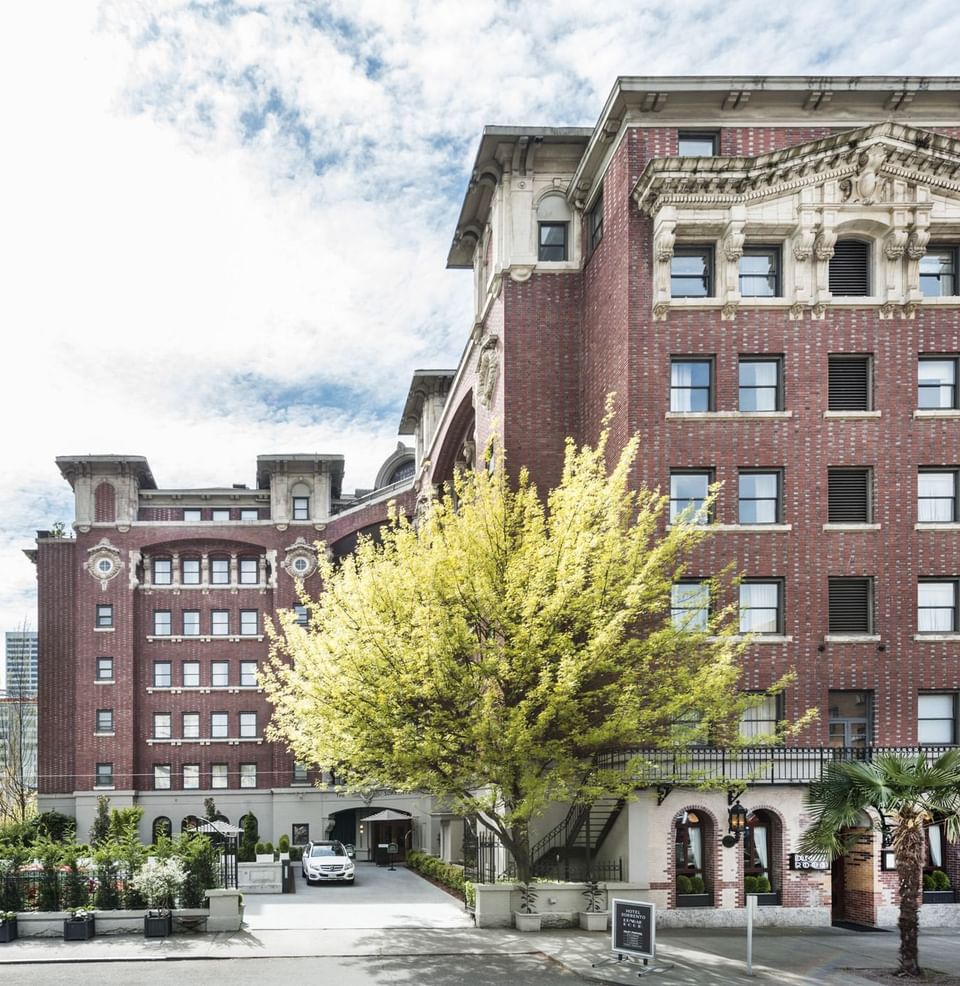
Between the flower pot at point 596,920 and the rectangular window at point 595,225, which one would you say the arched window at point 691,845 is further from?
the rectangular window at point 595,225

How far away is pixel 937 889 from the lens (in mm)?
27312

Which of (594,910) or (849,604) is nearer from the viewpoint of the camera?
(594,910)

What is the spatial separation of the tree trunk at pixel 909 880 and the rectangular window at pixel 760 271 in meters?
15.1

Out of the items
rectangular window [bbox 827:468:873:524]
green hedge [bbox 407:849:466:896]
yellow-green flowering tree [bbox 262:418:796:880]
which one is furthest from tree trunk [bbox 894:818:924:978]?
green hedge [bbox 407:849:466:896]

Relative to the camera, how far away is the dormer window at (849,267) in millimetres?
29391

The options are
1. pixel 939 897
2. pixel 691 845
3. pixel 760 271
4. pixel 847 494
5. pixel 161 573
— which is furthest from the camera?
pixel 161 573

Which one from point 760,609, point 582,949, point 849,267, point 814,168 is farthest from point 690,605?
point 814,168

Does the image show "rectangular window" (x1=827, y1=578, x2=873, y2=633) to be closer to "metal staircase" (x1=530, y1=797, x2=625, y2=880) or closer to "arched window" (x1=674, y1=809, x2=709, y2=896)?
"arched window" (x1=674, y1=809, x2=709, y2=896)

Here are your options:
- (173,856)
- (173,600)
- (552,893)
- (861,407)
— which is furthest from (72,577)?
(861,407)

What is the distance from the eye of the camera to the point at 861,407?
2892 centimetres

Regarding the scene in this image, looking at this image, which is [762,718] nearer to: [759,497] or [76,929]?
[759,497]

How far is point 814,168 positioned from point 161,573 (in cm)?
4485

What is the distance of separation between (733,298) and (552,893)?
53.1ft

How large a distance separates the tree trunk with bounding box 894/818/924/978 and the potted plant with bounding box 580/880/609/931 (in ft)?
23.3
